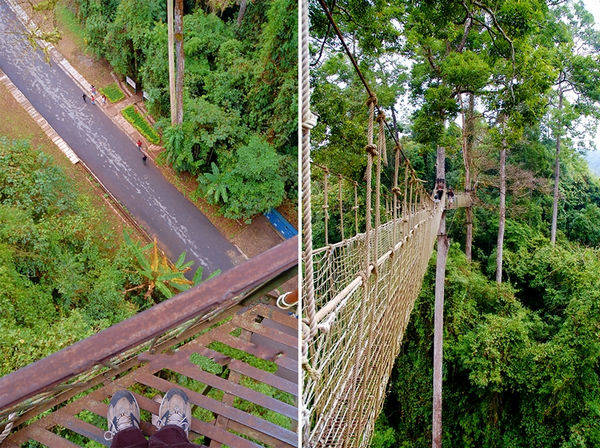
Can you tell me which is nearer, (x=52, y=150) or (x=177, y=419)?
(x=177, y=419)

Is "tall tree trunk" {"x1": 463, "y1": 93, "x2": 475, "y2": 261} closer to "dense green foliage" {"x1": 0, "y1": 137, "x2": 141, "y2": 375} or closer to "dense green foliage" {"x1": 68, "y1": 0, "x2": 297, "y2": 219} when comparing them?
"dense green foliage" {"x1": 68, "y1": 0, "x2": 297, "y2": 219}

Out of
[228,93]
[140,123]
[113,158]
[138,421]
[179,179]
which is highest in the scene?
[228,93]

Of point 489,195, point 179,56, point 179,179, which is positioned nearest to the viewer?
point 179,56

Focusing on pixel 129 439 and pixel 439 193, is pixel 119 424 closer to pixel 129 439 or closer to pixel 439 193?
pixel 129 439

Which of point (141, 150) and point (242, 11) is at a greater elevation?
point (242, 11)

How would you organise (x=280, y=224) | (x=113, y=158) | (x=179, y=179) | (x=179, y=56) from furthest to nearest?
1. (x=113, y=158)
2. (x=179, y=179)
3. (x=280, y=224)
4. (x=179, y=56)

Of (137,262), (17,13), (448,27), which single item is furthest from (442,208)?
(17,13)

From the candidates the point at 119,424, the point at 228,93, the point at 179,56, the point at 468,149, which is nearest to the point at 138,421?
the point at 119,424

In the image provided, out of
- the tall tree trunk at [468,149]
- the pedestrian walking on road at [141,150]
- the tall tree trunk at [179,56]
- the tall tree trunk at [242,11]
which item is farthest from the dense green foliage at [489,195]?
the pedestrian walking on road at [141,150]
